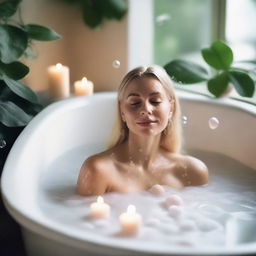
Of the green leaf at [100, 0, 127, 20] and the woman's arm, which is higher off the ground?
the green leaf at [100, 0, 127, 20]

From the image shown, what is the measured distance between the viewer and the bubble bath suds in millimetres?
1660

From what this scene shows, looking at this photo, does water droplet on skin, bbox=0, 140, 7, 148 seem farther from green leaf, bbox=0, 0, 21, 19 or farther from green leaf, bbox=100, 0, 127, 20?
green leaf, bbox=100, 0, 127, 20

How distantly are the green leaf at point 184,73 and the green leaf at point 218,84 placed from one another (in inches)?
1.8

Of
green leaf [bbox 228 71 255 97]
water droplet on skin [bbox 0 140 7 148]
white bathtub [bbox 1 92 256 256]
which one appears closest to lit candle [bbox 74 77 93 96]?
white bathtub [bbox 1 92 256 256]

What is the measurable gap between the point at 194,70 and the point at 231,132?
0.37 meters

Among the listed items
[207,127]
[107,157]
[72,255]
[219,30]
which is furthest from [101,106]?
[72,255]

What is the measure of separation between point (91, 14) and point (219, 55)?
2.30ft

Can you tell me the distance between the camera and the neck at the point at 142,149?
1951mm

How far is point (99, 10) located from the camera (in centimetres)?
285

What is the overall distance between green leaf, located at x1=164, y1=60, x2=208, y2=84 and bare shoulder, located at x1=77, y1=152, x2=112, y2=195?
805 millimetres

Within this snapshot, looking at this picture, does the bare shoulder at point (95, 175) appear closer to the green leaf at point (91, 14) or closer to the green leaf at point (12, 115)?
the green leaf at point (12, 115)

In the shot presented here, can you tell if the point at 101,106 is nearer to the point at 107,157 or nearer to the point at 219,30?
the point at 107,157

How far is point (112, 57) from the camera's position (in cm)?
290

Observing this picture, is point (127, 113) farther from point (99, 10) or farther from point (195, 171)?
point (99, 10)
